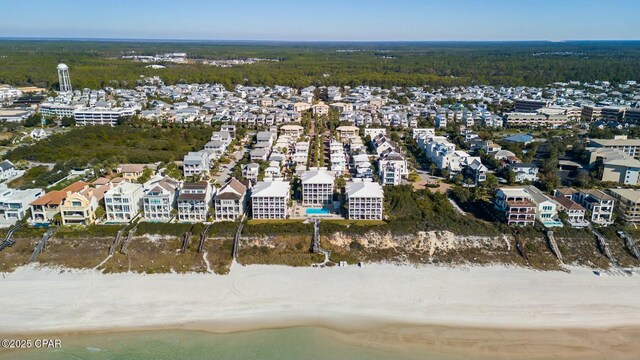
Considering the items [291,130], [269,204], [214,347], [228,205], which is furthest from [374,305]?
[291,130]

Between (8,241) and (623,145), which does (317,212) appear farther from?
(623,145)

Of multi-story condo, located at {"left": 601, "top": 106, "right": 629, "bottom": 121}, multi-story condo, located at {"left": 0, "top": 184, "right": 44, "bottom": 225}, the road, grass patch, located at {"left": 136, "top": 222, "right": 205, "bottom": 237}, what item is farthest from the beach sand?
multi-story condo, located at {"left": 601, "top": 106, "right": 629, "bottom": 121}

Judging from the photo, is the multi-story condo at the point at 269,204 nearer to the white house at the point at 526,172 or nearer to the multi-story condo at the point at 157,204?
the multi-story condo at the point at 157,204

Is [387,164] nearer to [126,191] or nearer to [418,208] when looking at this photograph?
[418,208]

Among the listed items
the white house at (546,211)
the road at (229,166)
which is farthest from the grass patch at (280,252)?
the white house at (546,211)

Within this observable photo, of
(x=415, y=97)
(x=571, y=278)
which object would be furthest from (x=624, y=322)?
(x=415, y=97)

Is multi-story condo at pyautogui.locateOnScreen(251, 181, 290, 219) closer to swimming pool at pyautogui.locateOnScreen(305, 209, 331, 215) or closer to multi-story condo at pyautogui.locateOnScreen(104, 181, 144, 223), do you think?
swimming pool at pyautogui.locateOnScreen(305, 209, 331, 215)

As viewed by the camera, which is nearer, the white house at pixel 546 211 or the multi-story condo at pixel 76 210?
the multi-story condo at pixel 76 210
